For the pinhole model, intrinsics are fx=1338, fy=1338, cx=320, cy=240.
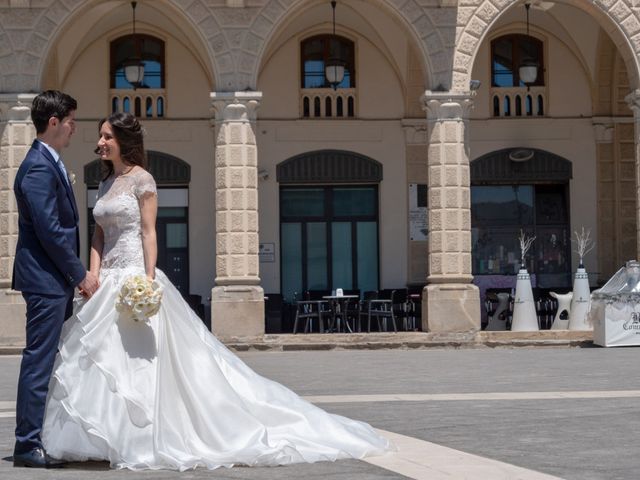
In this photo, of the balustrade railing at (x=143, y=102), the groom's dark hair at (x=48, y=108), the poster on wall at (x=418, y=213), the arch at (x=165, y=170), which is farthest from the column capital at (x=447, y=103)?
the groom's dark hair at (x=48, y=108)

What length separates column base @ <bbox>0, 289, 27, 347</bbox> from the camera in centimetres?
2300

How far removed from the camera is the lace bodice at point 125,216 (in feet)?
26.8

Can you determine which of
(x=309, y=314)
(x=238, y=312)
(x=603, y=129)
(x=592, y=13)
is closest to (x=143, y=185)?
(x=238, y=312)

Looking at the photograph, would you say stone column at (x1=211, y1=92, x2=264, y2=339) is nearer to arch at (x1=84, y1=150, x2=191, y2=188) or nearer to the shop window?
arch at (x1=84, y1=150, x2=191, y2=188)

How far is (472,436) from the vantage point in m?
9.05

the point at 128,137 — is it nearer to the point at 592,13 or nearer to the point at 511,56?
the point at 592,13

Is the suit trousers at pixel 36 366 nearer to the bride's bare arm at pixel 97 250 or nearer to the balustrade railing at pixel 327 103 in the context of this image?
the bride's bare arm at pixel 97 250

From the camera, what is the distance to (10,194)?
23641 millimetres

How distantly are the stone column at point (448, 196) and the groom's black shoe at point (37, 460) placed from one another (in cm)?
1639

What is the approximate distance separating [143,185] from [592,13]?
17937mm

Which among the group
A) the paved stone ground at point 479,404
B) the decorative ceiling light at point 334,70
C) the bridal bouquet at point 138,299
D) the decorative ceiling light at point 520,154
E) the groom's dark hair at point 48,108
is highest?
the decorative ceiling light at point 334,70

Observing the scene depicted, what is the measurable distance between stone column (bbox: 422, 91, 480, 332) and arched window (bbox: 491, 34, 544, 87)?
6007 millimetres

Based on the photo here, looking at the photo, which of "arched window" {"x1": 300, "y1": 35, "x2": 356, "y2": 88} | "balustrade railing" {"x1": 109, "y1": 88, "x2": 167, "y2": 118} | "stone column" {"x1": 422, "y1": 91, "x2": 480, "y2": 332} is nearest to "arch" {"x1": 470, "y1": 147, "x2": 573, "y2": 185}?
"arched window" {"x1": 300, "y1": 35, "x2": 356, "y2": 88}

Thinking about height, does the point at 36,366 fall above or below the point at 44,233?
below
